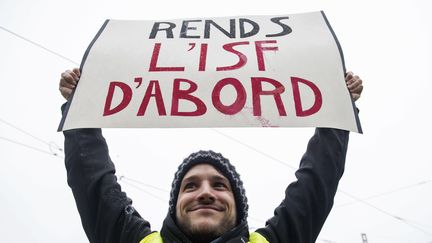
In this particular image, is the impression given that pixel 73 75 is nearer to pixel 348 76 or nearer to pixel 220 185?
pixel 220 185

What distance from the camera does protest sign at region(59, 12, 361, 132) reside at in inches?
62.7

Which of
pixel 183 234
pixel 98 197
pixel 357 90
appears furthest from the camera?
pixel 357 90

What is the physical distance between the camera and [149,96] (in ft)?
5.45

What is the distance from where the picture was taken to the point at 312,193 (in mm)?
1615

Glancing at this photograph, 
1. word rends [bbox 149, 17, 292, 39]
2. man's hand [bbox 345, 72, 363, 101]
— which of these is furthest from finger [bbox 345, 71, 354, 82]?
word rends [bbox 149, 17, 292, 39]

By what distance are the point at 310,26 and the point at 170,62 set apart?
0.77 m

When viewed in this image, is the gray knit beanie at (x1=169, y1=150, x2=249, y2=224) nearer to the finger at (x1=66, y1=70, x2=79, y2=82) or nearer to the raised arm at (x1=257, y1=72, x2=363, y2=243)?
the raised arm at (x1=257, y1=72, x2=363, y2=243)

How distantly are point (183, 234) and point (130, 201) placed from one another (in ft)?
1.20

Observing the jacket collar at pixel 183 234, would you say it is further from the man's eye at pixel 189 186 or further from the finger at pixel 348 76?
the finger at pixel 348 76

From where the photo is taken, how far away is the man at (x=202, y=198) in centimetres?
144

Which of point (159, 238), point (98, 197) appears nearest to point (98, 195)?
point (98, 197)

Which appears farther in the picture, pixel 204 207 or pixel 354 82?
pixel 354 82

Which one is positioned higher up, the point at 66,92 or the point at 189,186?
the point at 66,92

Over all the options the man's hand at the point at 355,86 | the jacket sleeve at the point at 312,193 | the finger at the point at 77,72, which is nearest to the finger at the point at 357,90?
the man's hand at the point at 355,86
